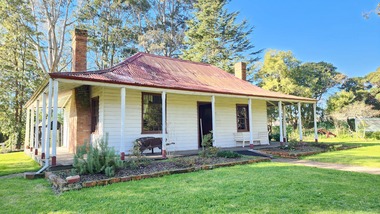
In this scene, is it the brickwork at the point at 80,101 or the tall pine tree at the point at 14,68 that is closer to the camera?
the brickwork at the point at 80,101

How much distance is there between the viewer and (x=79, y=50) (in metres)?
10.1

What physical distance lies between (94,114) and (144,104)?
2087 mm

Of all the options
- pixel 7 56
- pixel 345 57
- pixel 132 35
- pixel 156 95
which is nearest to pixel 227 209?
pixel 156 95

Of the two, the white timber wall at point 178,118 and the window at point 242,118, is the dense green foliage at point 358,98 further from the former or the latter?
the window at point 242,118

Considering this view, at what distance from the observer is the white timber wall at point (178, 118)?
9.05 m

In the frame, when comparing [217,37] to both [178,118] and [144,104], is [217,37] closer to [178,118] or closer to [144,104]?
[178,118]

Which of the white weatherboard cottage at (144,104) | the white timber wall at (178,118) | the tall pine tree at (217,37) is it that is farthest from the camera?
the tall pine tree at (217,37)

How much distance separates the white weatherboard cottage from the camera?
27.8ft

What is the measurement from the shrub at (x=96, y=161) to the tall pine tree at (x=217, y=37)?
64.9 ft

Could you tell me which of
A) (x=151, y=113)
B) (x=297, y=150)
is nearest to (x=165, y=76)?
(x=151, y=113)

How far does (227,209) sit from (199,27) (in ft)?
79.8

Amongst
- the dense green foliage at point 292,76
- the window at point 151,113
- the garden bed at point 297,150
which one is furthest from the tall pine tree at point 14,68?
the dense green foliage at point 292,76

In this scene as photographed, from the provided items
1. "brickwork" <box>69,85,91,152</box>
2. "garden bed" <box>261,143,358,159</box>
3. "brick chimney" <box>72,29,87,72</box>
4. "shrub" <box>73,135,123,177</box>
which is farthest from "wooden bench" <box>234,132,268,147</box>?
"brick chimney" <box>72,29,87,72</box>

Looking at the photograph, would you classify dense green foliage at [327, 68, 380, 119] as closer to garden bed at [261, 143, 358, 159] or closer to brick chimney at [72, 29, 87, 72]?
garden bed at [261, 143, 358, 159]
